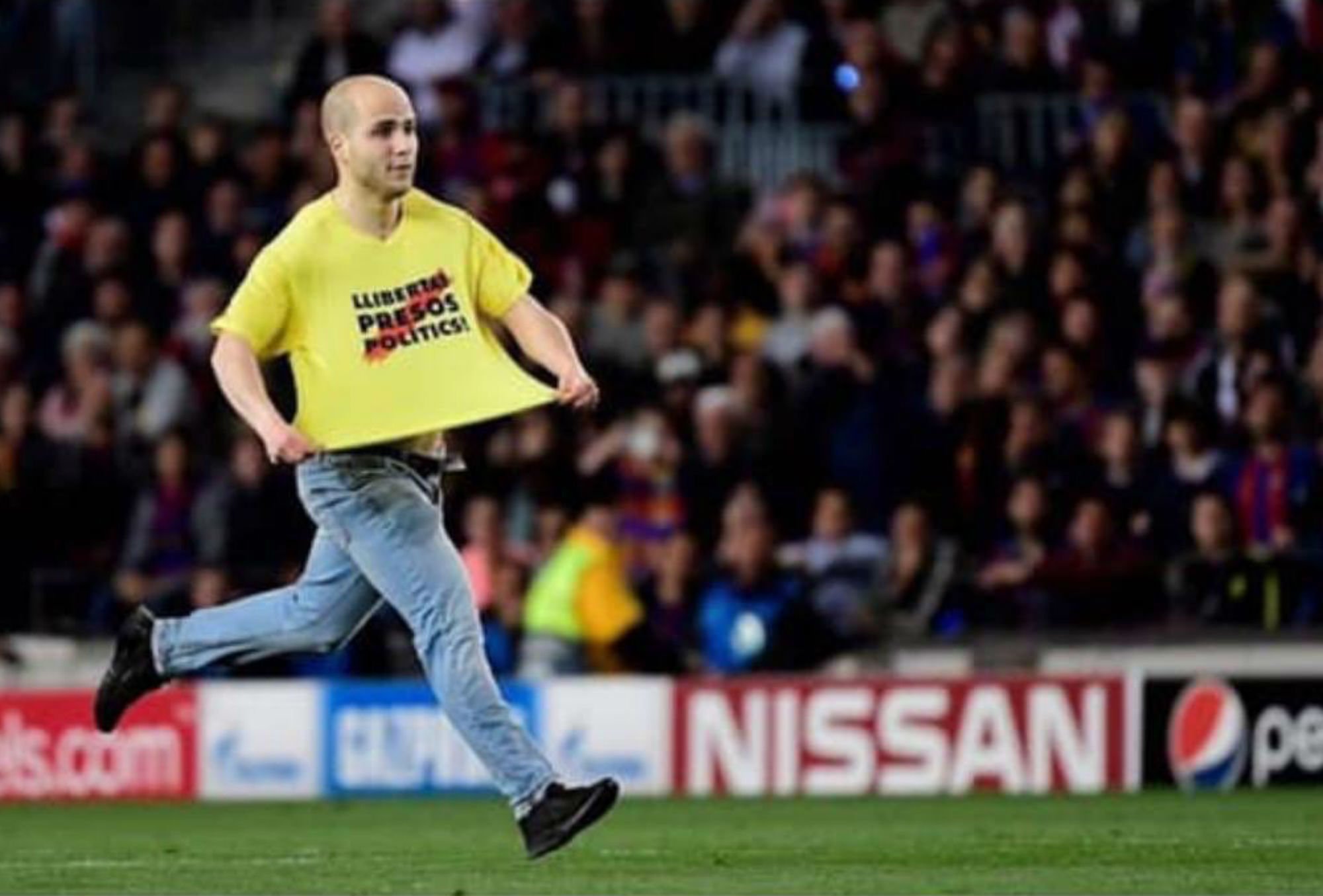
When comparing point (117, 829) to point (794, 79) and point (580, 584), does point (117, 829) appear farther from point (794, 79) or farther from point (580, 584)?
point (794, 79)

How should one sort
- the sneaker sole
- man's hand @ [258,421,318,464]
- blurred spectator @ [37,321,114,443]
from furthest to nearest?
blurred spectator @ [37,321,114,443], the sneaker sole, man's hand @ [258,421,318,464]

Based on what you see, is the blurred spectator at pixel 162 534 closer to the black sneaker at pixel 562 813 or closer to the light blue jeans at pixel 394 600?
the light blue jeans at pixel 394 600

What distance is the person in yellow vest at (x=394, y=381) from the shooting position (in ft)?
37.9

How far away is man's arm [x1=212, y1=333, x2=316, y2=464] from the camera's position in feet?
36.9

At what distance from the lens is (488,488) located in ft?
71.3

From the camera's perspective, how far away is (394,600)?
1168 cm

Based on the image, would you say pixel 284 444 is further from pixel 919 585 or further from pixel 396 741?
pixel 919 585

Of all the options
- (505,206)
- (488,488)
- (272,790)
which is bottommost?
(272,790)

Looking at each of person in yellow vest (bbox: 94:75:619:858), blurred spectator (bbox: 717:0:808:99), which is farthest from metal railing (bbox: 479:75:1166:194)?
person in yellow vest (bbox: 94:75:619:858)

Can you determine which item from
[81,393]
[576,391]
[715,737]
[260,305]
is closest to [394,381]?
[260,305]

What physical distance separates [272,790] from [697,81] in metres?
6.30

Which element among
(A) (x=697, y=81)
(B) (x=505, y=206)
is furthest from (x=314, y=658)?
(A) (x=697, y=81)

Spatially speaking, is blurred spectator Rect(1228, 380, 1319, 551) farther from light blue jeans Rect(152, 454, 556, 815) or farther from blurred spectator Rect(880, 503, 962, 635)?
light blue jeans Rect(152, 454, 556, 815)

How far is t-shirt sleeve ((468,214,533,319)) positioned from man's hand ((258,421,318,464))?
89cm
